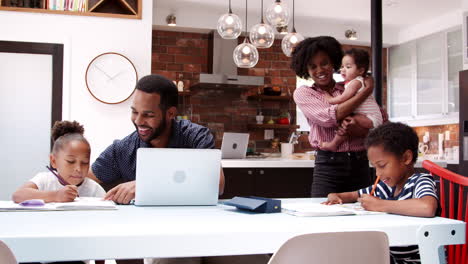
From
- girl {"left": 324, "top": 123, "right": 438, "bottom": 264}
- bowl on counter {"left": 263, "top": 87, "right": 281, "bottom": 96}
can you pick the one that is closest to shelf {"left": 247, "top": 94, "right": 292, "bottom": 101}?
bowl on counter {"left": 263, "top": 87, "right": 281, "bottom": 96}

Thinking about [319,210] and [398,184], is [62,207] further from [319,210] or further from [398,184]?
[398,184]

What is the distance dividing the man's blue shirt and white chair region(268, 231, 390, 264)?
118 cm

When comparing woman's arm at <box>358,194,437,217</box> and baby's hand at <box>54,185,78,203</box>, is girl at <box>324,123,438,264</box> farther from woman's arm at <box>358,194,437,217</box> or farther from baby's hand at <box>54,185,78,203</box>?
baby's hand at <box>54,185,78,203</box>

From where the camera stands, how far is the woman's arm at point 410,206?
1.49 metres

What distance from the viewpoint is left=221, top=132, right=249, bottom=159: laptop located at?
14.3ft

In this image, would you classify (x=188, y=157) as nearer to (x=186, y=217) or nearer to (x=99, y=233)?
(x=186, y=217)

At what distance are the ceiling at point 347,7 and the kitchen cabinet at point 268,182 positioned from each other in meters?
2.50

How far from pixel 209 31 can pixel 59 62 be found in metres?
2.68

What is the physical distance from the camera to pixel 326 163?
221cm

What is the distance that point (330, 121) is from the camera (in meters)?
2.25

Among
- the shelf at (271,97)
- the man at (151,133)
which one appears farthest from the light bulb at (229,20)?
the shelf at (271,97)

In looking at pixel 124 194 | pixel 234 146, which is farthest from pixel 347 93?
pixel 234 146

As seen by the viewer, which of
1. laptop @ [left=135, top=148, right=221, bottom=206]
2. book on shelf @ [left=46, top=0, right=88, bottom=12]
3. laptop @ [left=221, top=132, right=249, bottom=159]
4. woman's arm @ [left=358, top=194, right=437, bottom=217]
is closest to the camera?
woman's arm @ [left=358, top=194, right=437, bottom=217]

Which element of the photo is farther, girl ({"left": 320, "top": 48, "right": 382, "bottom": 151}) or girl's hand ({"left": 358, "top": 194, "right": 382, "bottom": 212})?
girl ({"left": 320, "top": 48, "right": 382, "bottom": 151})
